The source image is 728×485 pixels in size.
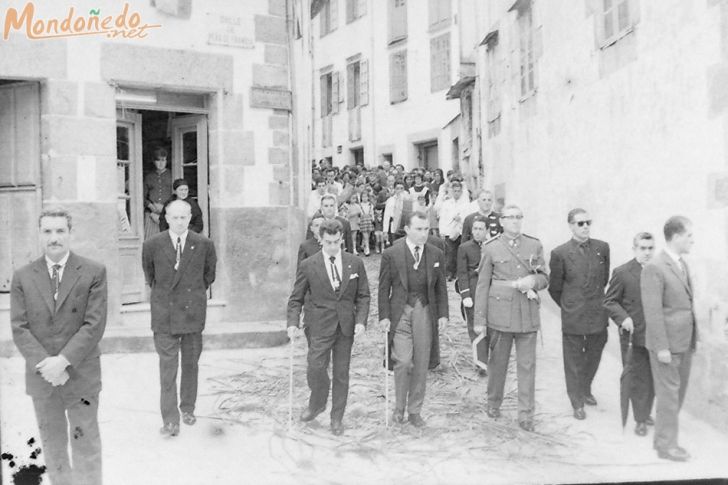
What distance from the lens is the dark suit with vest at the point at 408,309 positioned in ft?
14.4

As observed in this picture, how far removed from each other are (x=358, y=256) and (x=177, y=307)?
1.15m

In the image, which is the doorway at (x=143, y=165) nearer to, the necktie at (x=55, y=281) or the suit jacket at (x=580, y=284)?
the necktie at (x=55, y=281)

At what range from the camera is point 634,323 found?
161 inches

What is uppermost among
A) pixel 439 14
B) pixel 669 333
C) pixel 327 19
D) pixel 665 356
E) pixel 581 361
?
pixel 327 19

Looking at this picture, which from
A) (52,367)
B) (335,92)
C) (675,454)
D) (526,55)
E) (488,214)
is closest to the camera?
(52,367)

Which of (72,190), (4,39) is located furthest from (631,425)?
(4,39)

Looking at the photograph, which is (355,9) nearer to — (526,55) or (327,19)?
(327,19)

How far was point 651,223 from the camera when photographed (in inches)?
156

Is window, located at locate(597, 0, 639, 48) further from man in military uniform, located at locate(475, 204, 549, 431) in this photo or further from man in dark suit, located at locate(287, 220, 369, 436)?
man in dark suit, located at locate(287, 220, 369, 436)

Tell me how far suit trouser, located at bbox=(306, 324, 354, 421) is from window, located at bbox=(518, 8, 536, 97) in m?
1.70

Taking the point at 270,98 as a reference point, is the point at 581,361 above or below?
below

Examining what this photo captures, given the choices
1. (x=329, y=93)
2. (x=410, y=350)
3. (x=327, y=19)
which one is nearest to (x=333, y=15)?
(x=327, y=19)

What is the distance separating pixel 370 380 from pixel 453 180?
1374 millimetres

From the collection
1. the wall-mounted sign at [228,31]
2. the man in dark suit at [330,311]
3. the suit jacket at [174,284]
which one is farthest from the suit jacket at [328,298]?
the wall-mounted sign at [228,31]
